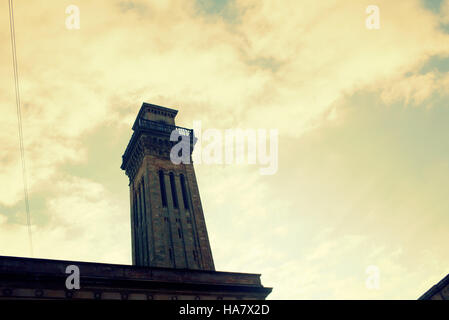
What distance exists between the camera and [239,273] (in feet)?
87.8

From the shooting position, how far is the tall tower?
104 feet

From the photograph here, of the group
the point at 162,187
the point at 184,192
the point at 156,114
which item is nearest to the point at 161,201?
the point at 162,187

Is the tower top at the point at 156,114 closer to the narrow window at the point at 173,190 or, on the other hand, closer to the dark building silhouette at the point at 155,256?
the dark building silhouette at the point at 155,256

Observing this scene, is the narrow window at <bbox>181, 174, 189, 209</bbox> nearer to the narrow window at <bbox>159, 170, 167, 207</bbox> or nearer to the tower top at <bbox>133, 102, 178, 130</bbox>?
the narrow window at <bbox>159, 170, 167, 207</bbox>

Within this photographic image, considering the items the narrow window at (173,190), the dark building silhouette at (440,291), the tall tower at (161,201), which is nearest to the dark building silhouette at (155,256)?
the tall tower at (161,201)

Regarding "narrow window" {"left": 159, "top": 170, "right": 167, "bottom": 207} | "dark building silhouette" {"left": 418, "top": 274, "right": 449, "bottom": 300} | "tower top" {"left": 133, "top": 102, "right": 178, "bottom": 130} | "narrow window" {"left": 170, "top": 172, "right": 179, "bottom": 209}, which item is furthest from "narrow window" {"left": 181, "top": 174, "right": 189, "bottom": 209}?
→ "dark building silhouette" {"left": 418, "top": 274, "right": 449, "bottom": 300}

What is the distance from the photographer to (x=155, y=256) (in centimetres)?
3003

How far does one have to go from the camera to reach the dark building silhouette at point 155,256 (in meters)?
20.7

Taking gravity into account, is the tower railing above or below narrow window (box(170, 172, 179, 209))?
above

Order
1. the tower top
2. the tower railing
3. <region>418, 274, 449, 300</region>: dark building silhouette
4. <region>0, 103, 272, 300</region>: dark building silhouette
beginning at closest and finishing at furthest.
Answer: <region>0, 103, 272, 300</region>: dark building silhouette
<region>418, 274, 449, 300</region>: dark building silhouette
the tower railing
the tower top
